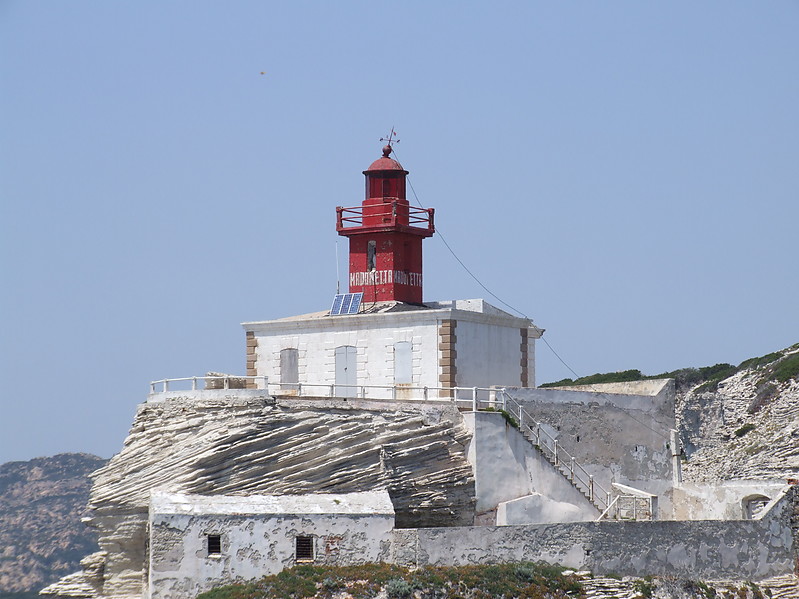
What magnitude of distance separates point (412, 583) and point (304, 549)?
2.63 metres

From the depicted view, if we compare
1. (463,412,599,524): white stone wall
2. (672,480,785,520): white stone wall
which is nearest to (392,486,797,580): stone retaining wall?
(672,480,785,520): white stone wall

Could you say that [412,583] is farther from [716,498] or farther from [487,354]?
[716,498]

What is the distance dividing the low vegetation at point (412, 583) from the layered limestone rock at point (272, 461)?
2.97m

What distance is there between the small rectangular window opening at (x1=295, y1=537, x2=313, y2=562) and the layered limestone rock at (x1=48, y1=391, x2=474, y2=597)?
1.93 m

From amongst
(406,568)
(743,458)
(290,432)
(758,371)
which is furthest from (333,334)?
(758,371)

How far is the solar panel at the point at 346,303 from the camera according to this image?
4281 centimetres

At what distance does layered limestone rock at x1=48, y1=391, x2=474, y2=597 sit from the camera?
1425 inches

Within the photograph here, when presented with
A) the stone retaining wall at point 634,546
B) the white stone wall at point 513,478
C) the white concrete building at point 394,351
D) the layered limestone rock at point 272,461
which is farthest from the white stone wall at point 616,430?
the stone retaining wall at point 634,546

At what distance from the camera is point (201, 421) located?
37.5 metres

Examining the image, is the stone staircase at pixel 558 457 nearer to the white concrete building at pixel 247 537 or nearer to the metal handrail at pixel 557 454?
the metal handrail at pixel 557 454

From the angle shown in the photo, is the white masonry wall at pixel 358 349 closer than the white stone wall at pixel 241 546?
No

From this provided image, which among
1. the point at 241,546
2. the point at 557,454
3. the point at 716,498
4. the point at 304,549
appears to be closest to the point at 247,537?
the point at 241,546

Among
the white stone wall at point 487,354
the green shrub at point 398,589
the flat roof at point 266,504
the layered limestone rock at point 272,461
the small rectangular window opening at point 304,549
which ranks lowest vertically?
the green shrub at point 398,589

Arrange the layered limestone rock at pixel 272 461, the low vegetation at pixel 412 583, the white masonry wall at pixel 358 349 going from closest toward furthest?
the low vegetation at pixel 412 583
the layered limestone rock at pixel 272 461
the white masonry wall at pixel 358 349
